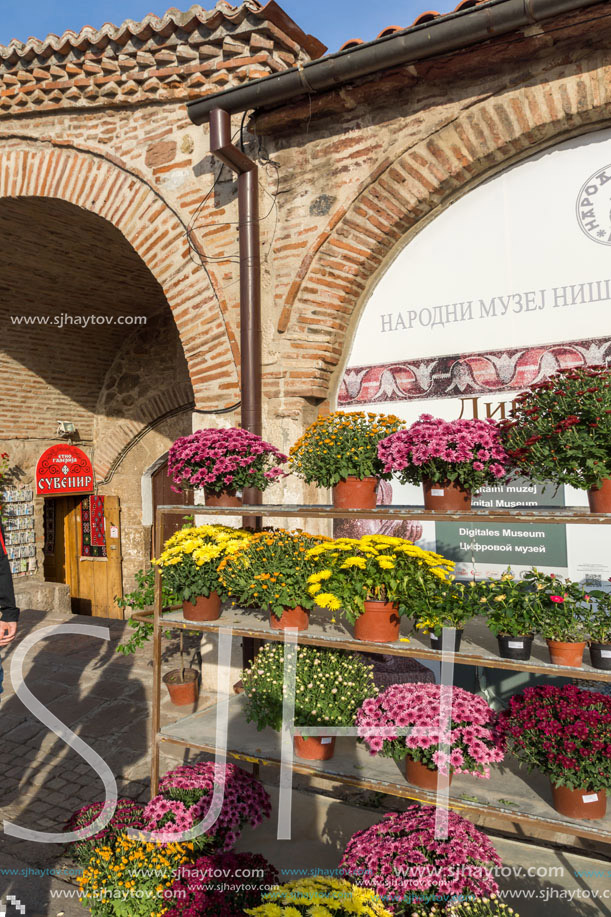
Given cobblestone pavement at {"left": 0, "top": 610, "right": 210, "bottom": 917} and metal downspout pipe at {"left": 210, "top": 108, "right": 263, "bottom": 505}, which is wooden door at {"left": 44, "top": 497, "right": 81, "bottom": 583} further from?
metal downspout pipe at {"left": 210, "top": 108, "right": 263, "bottom": 505}

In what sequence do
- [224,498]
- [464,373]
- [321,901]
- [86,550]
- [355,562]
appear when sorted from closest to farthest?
[321,901], [355,562], [224,498], [464,373], [86,550]

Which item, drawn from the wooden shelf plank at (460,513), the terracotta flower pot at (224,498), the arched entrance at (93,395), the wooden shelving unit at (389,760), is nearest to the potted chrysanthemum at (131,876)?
Answer: the wooden shelving unit at (389,760)

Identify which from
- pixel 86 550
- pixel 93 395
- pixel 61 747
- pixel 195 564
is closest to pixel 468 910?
pixel 195 564

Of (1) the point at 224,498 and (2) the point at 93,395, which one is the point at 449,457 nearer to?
(1) the point at 224,498

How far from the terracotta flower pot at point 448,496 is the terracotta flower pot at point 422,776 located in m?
1.07

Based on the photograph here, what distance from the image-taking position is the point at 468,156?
4.05m

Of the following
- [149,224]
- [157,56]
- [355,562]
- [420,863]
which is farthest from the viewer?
[149,224]

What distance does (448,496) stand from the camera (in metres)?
2.70

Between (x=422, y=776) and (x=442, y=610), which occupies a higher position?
(x=442, y=610)

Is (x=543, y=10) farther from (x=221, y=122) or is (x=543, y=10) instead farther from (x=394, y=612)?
(x=394, y=612)

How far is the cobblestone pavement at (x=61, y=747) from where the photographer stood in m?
3.11

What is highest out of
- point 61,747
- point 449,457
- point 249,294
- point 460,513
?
point 249,294

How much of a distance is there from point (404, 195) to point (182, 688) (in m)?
3.85

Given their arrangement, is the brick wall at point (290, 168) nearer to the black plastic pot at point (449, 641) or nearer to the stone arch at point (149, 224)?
the stone arch at point (149, 224)
